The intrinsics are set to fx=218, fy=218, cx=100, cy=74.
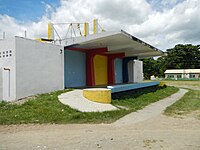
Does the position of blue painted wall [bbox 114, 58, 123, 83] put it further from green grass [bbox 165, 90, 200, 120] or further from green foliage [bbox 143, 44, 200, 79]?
green foliage [bbox 143, 44, 200, 79]

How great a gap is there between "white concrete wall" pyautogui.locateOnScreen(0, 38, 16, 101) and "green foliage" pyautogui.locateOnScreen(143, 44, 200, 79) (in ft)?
196

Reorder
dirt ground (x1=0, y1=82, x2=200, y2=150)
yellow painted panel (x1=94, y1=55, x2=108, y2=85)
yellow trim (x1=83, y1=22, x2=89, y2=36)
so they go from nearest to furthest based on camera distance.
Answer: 1. dirt ground (x1=0, y1=82, x2=200, y2=150)
2. yellow trim (x1=83, y1=22, x2=89, y2=36)
3. yellow painted panel (x1=94, y1=55, x2=108, y2=85)

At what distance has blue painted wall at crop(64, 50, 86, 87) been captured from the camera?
18688 millimetres

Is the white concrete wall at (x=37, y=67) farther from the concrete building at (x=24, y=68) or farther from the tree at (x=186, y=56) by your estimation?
the tree at (x=186, y=56)

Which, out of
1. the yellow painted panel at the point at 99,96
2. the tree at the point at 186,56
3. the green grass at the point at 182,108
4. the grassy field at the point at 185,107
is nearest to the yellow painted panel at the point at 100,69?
the grassy field at the point at 185,107

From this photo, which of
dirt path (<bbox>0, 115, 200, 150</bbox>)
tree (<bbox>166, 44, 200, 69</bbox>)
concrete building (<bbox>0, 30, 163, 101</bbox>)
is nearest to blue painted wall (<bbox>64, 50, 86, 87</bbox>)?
concrete building (<bbox>0, 30, 163, 101</bbox>)

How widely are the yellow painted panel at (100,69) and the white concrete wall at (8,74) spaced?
11.8m

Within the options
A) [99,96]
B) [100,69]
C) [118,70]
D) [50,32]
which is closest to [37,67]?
[99,96]

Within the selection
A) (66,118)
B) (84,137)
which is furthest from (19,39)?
(84,137)

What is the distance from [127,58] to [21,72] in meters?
20.4

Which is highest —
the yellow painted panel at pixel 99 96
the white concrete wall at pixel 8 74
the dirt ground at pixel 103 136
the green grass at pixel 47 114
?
the white concrete wall at pixel 8 74

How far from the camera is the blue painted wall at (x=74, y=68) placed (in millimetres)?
18688

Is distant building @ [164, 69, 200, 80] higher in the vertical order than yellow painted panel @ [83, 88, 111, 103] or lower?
higher

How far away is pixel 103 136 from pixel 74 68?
44.8 feet
